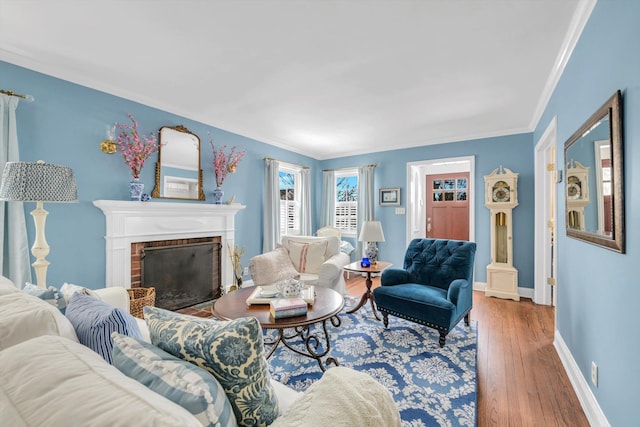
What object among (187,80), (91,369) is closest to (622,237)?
(91,369)

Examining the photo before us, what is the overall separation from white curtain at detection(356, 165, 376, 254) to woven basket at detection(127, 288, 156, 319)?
3.60 metres

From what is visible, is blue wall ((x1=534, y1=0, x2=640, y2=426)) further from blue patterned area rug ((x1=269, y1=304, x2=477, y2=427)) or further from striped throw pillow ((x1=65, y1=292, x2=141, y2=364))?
striped throw pillow ((x1=65, y1=292, x2=141, y2=364))

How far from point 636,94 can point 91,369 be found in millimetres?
2115

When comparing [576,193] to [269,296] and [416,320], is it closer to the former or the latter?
[416,320]

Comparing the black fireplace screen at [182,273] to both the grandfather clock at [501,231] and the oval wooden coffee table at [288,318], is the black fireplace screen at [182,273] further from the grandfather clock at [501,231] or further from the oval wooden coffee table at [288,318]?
the grandfather clock at [501,231]

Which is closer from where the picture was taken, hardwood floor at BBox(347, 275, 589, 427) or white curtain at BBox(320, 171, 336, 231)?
hardwood floor at BBox(347, 275, 589, 427)

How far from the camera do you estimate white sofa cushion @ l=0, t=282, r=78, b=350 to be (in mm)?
845

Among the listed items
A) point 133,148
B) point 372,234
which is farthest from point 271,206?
point 133,148

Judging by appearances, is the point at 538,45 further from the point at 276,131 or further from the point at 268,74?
A: the point at 276,131

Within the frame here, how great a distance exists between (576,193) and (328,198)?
163 inches

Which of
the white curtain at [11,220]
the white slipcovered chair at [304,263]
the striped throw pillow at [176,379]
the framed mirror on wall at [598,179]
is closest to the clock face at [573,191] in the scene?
the framed mirror on wall at [598,179]

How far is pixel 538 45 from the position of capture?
2145 mm

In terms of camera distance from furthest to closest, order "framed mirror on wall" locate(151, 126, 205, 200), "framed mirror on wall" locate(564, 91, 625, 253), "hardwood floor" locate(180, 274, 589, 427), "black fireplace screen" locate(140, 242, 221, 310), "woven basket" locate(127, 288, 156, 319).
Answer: "framed mirror on wall" locate(151, 126, 205, 200) → "black fireplace screen" locate(140, 242, 221, 310) → "woven basket" locate(127, 288, 156, 319) → "hardwood floor" locate(180, 274, 589, 427) → "framed mirror on wall" locate(564, 91, 625, 253)

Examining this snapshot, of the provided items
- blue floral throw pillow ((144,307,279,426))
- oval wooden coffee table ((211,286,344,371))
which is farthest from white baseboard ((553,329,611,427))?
blue floral throw pillow ((144,307,279,426))
